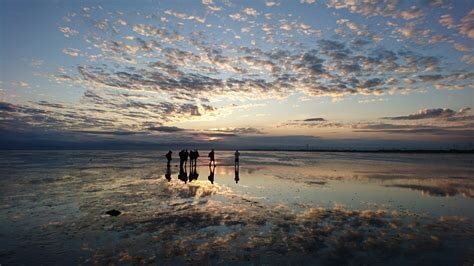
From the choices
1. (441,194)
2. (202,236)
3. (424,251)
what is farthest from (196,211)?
(441,194)

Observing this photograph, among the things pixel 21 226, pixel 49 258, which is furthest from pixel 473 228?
pixel 21 226

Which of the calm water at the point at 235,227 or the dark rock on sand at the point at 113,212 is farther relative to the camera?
the dark rock on sand at the point at 113,212

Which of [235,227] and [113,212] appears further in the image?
[113,212]

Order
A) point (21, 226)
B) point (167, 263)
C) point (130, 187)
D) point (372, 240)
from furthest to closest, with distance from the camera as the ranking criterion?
point (130, 187) < point (21, 226) < point (372, 240) < point (167, 263)

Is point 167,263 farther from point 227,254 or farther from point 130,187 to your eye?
point 130,187

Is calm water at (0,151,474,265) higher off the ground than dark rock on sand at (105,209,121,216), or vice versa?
dark rock on sand at (105,209,121,216)

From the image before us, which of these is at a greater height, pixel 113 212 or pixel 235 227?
pixel 113 212

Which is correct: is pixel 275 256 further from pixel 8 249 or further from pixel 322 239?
pixel 8 249

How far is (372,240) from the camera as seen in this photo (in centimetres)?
1138

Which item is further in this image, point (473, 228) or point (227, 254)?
point (473, 228)

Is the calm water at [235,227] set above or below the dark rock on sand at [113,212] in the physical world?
below

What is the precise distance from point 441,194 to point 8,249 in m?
23.1

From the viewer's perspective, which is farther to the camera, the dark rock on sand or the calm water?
the dark rock on sand

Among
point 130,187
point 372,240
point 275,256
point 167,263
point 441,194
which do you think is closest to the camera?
point 167,263
